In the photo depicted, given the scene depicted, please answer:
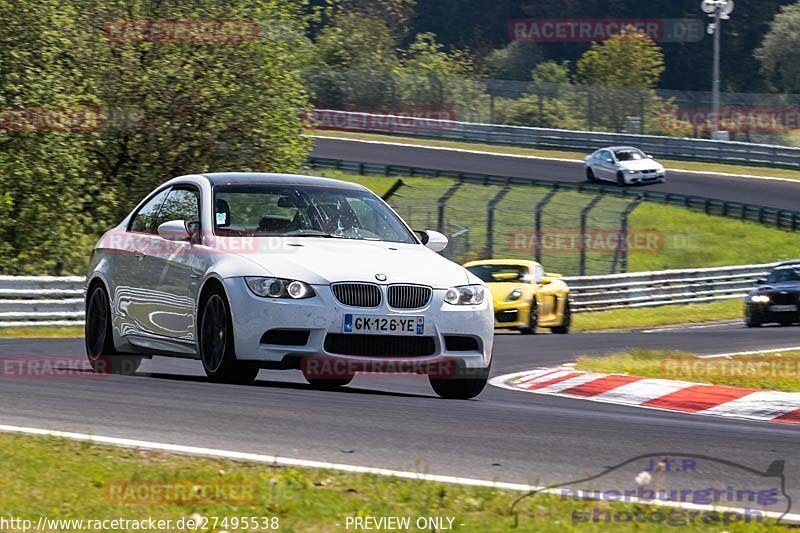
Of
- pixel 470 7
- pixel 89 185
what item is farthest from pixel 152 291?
pixel 470 7

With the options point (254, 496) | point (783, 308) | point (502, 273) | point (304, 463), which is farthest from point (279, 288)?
point (783, 308)

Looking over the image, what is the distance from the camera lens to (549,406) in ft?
32.6

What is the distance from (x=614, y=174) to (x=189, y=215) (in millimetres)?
37866

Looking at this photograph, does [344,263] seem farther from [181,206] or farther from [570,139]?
[570,139]

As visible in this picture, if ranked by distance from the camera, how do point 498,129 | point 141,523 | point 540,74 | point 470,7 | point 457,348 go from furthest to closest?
point 470,7 → point 540,74 → point 498,129 → point 457,348 → point 141,523

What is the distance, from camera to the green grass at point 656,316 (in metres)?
28.6

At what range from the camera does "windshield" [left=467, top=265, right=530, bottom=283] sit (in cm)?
2238

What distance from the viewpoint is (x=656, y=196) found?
149 ft

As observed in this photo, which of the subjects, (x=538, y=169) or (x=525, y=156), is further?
(x=525, y=156)

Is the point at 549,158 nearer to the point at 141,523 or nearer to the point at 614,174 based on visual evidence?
the point at 614,174

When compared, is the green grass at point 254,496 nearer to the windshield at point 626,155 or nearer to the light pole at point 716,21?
the windshield at point 626,155

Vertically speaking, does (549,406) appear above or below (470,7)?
below

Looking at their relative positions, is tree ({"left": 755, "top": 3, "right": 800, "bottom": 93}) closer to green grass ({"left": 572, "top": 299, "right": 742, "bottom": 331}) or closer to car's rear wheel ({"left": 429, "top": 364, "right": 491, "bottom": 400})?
green grass ({"left": 572, "top": 299, "right": 742, "bottom": 331})

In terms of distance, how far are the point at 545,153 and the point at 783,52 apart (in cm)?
3595
